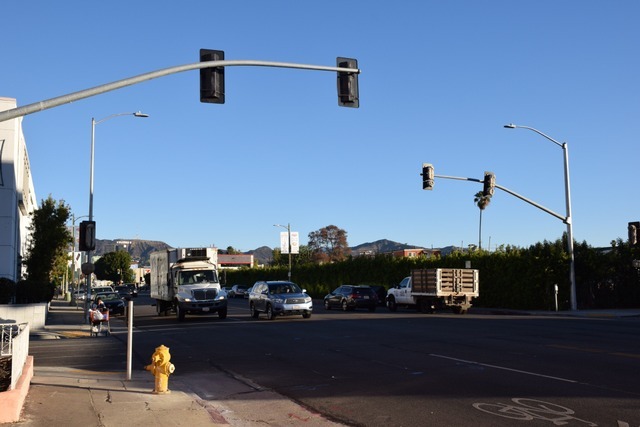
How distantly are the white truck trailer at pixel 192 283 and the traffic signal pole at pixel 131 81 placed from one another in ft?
59.8

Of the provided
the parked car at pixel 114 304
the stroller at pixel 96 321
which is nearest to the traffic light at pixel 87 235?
the stroller at pixel 96 321

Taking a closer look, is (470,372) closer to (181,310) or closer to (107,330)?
(107,330)

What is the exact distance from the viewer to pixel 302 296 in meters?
31.7

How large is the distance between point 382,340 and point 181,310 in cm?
1449

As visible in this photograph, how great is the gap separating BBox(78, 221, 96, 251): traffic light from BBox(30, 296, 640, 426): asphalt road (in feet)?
11.8

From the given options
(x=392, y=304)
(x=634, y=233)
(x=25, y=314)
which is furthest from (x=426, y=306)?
(x=25, y=314)

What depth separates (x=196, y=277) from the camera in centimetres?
3316

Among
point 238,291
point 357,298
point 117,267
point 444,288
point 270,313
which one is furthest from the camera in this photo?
point 117,267

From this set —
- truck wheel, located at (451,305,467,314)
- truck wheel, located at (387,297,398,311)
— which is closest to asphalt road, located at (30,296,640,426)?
truck wheel, located at (451,305,467,314)

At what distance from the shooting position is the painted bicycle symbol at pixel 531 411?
8998mm

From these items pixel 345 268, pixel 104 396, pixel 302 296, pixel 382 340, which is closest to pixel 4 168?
pixel 302 296

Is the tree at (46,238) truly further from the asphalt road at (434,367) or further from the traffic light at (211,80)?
the traffic light at (211,80)

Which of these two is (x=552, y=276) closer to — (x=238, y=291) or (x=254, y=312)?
(x=254, y=312)

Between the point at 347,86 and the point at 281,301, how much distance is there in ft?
55.0
